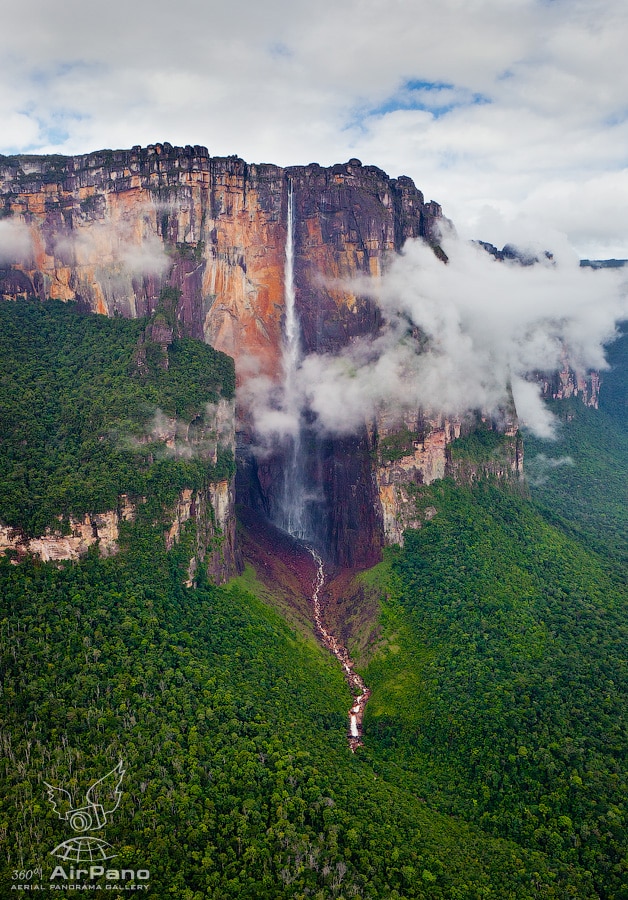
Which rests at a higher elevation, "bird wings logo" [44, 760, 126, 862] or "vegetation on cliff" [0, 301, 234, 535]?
"vegetation on cliff" [0, 301, 234, 535]

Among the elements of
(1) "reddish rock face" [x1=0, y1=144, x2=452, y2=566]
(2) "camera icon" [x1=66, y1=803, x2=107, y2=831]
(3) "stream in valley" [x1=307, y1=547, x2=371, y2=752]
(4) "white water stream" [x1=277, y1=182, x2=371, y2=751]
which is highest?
(1) "reddish rock face" [x1=0, y1=144, x2=452, y2=566]

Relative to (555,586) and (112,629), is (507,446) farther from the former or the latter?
(112,629)

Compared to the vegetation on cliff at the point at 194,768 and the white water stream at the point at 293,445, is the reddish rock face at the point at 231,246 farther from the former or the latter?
the vegetation on cliff at the point at 194,768

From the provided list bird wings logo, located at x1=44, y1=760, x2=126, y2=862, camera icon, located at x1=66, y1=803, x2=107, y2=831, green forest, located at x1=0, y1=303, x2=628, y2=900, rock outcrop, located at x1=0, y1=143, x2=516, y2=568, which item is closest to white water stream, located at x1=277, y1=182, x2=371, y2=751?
rock outcrop, located at x1=0, y1=143, x2=516, y2=568

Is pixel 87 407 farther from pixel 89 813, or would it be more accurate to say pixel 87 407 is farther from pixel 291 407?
pixel 89 813

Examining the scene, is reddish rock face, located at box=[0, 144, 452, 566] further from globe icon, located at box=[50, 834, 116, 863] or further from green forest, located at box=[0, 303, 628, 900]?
globe icon, located at box=[50, 834, 116, 863]

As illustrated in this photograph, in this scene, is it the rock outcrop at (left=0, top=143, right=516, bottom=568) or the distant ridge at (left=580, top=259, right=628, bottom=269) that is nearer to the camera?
the rock outcrop at (left=0, top=143, right=516, bottom=568)

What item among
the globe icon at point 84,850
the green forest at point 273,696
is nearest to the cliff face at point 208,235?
the green forest at point 273,696

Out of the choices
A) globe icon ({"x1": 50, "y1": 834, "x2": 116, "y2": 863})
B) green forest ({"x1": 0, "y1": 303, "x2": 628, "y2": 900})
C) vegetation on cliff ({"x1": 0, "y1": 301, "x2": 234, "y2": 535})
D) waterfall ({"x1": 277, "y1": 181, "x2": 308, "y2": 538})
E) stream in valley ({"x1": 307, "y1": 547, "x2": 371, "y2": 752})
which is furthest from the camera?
waterfall ({"x1": 277, "y1": 181, "x2": 308, "y2": 538})

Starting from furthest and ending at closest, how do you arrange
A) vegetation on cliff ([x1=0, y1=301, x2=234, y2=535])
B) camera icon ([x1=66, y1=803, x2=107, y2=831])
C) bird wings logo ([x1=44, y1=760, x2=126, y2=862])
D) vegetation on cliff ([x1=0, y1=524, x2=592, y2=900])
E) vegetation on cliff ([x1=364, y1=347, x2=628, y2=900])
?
vegetation on cliff ([x1=0, y1=301, x2=234, y2=535])
vegetation on cliff ([x1=364, y1=347, x2=628, y2=900])
vegetation on cliff ([x1=0, y1=524, x2=592, y2=900])
camera icon ([x1=66, y1=803, x2=107, y2=831])
bird wings logo ([x1=44, y1=760, x2=126, y2=862])
